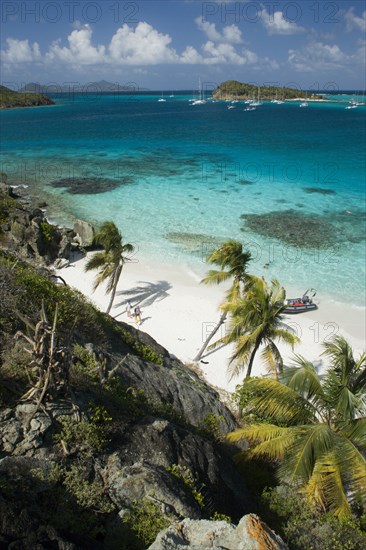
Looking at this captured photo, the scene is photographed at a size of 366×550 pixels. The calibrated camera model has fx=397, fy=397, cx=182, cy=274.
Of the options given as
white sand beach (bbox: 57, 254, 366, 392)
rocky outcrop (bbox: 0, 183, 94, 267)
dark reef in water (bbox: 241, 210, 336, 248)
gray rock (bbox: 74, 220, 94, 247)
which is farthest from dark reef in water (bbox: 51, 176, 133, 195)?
white sand beach (bbox: 57, 254, 366, 392)

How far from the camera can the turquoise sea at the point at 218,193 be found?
96.9ft

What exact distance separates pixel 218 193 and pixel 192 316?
82.9 ft

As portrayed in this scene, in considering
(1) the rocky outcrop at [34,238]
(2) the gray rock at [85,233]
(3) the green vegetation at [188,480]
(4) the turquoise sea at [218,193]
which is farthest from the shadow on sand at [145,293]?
(3) the green vegetation at [188,480]

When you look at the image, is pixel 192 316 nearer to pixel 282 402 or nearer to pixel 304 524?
pixel 282 402

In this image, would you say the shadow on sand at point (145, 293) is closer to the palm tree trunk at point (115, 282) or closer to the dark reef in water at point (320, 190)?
the palm tree trunk at point (115, 282)

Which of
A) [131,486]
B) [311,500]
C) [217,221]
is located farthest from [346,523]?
[217,221]

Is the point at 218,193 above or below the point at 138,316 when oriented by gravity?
above

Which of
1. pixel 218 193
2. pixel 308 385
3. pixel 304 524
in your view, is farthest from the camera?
pixel 218 193

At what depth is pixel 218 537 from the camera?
5352 mm

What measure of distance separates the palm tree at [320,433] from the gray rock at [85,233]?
72.2ft

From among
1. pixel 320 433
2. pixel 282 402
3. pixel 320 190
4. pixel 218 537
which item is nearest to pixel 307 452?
pixel 320 433

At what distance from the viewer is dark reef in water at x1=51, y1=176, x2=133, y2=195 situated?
4525cm

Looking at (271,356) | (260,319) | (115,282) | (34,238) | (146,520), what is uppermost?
(34,238)

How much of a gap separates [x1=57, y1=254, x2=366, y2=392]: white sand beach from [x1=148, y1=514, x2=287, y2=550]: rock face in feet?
38.6
